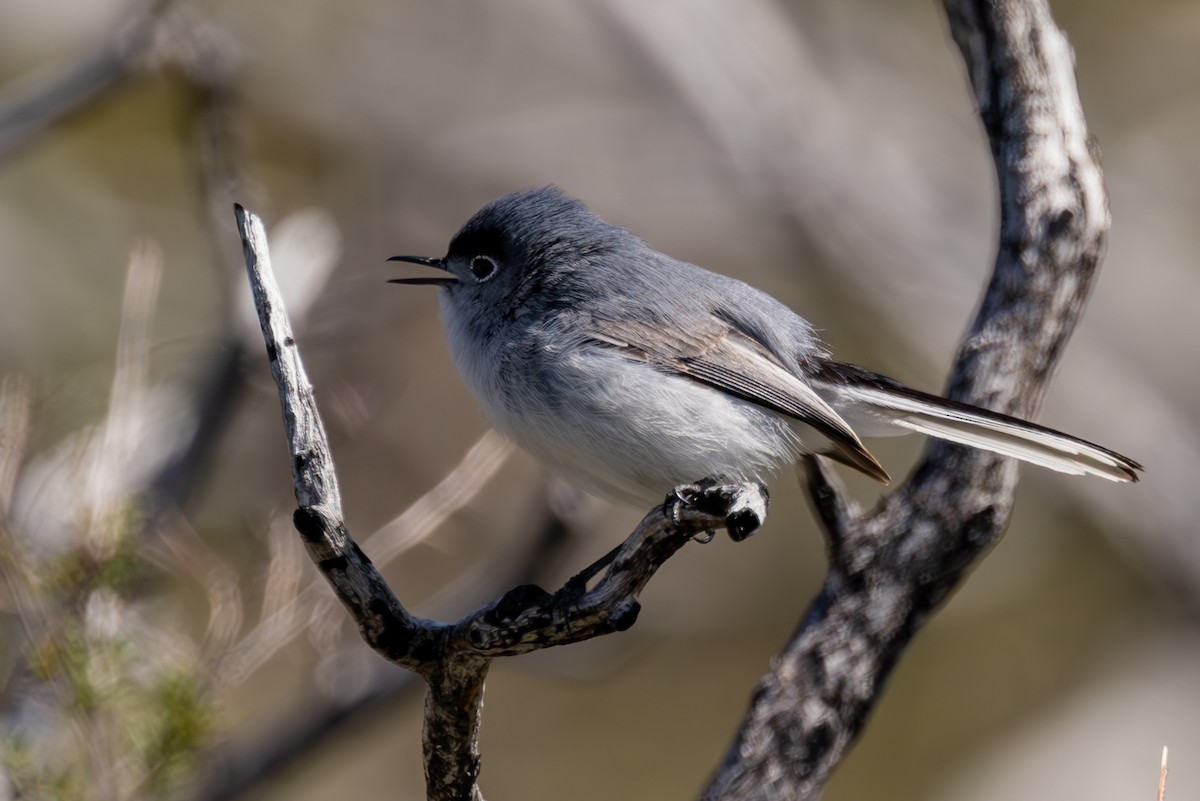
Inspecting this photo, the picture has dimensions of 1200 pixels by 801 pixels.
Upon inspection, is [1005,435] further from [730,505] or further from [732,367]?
[730,505]

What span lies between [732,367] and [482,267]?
0.67 meters

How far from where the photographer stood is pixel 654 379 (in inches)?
90.7

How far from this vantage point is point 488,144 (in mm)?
7105

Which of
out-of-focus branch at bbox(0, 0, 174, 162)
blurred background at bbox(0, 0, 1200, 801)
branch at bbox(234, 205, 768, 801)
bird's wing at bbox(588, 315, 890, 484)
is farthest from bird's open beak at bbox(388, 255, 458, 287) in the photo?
out-of-focus branch at bbox(0, 0, 174, 162)

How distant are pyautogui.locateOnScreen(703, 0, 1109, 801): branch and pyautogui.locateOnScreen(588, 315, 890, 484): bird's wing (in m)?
0.15

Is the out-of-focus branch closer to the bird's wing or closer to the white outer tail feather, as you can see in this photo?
the bird's wing

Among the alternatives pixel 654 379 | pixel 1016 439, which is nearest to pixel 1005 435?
pixel 1016 439

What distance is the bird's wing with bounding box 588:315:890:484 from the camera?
2301 mm

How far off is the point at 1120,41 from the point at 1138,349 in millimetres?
2132

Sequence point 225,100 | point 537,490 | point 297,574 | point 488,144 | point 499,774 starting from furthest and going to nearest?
point 488,144 < point 499,774 < point 537,490 < point 225,100 < point 297,574

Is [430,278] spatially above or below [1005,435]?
above

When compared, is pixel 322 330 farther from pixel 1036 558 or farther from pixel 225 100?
pixel 1036 558

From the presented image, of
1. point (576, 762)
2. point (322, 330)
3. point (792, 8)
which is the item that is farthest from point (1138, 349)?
point (322, 330)

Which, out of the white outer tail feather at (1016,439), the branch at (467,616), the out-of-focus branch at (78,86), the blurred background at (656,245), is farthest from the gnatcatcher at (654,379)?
the out-of-focus branch at (78,86)
